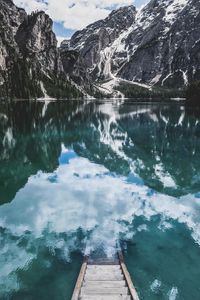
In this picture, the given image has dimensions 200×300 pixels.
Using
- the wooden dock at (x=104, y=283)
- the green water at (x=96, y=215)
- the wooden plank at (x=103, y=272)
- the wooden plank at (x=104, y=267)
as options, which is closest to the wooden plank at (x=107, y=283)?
the wooden dock at (x=104, y=283)

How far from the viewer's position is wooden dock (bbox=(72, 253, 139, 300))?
1373cm

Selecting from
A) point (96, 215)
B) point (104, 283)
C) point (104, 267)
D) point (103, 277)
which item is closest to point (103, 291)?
point (104, 283)

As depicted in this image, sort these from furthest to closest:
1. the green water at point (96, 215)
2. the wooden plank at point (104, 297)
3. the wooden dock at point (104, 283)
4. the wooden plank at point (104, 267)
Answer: the green water at point (96, 215) < the wooden plank at point (104, 267) < the wooden dock at point (104, 283) < the wooden plank at point (104, 297)

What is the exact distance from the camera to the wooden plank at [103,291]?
13977 mm

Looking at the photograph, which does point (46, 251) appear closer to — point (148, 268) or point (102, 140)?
point (148, 268)

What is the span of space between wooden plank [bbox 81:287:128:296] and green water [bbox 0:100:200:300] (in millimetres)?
2288

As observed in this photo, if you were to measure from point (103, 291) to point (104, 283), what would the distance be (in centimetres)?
72

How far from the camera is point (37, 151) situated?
1948 inches

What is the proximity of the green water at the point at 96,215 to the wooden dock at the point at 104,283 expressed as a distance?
4.55ft

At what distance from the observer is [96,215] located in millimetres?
26312

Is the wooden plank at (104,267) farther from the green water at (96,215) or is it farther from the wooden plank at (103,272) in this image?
the green water at (96,215)

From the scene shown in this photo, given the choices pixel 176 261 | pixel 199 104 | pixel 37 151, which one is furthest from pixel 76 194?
pixel 199 104

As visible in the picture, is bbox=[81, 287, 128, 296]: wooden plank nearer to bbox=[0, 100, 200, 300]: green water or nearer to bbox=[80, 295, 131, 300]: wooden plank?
bbox=[80, 295, 131, 300]: wooden plank

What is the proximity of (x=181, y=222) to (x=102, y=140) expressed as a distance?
37477 mm
